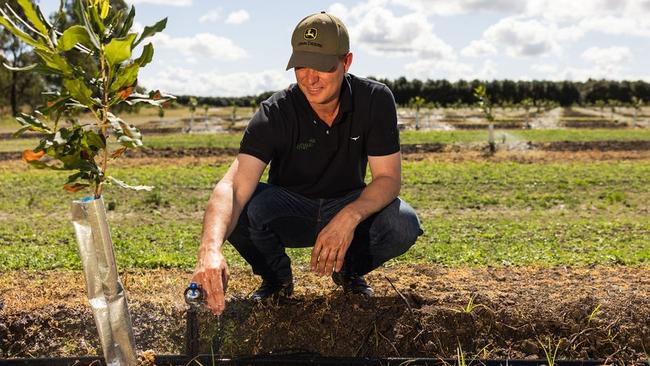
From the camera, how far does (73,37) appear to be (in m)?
2.79

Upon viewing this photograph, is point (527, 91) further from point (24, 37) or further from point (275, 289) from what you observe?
point (24, 37)

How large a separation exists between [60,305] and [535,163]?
18.0m

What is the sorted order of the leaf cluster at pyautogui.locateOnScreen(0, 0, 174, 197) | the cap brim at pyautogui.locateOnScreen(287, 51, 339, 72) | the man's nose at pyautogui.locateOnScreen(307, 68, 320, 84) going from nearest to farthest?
the leaf cluster at pyautogui.locateOnScreen(0, 0, 174, 197), the cap brim at pyautogui.locateOnScreen(287, 51, 339, 72), the man's nose at pyautogui.locateOnScreen(307, 68, 320, 84)

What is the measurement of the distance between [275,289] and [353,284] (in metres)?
0.50

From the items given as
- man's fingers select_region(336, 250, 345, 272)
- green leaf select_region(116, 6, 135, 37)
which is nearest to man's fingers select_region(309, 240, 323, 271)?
man's fingers select_region(336, 250, 345, 272)

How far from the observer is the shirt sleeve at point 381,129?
4238 millimetres

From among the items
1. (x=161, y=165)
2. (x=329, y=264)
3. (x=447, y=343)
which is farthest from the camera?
(x=161, y=165)

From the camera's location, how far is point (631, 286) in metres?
5.28

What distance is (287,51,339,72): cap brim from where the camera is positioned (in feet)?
12.4

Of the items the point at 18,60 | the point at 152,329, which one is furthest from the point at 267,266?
the point at 18,60

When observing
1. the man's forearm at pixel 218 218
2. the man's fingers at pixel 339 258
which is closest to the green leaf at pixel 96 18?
the man's forearm at pixel 218 218

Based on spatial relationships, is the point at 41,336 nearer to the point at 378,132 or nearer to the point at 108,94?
A: the point at 108,94

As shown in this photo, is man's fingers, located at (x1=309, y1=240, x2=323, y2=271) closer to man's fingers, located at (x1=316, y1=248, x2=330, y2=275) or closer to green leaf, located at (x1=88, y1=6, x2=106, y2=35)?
man's fingers, located at (x1=316, y1=248, x2=330, y2=275)

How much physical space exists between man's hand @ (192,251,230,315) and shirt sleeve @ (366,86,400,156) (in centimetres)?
137
